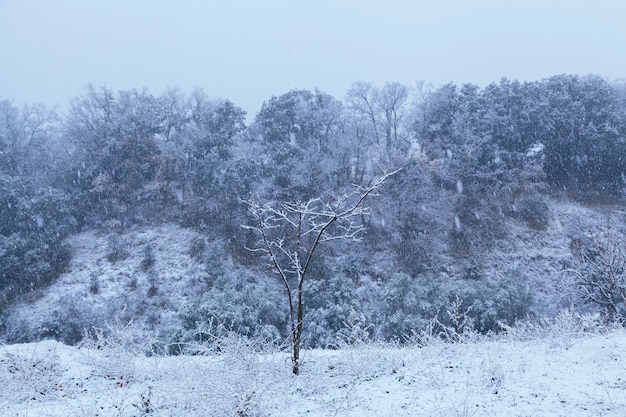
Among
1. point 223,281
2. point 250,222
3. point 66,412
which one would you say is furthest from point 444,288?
point 66,412

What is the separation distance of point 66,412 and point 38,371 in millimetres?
1779

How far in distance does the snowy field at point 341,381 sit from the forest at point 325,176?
35.3ft

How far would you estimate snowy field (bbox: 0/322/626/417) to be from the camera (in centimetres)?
460

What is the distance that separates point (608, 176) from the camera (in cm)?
2588

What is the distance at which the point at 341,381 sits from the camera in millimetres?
5750

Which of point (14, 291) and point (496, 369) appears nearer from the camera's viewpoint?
point (496, 369)

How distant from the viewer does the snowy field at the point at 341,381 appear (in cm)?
460

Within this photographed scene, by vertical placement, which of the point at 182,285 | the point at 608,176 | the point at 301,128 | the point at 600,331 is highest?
the point at 301,128

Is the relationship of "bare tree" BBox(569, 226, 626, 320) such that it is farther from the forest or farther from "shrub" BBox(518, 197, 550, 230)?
"shrub" BBox(518, 197, 550, 230)

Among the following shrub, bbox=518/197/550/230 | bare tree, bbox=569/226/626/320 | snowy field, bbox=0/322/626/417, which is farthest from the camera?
shrub, bbox=518/197/550/230

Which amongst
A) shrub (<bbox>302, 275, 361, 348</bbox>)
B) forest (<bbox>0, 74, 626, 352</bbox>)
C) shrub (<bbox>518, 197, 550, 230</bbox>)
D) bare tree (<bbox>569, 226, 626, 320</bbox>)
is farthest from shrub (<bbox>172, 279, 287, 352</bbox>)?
shrub (<bbox>518, 197, 550, 230</bbox>)

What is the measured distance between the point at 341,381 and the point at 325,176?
17.4 m

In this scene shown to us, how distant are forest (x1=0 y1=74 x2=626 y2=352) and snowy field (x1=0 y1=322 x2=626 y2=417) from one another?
1077 centimetres

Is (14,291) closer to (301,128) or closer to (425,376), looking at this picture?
(301,128)
